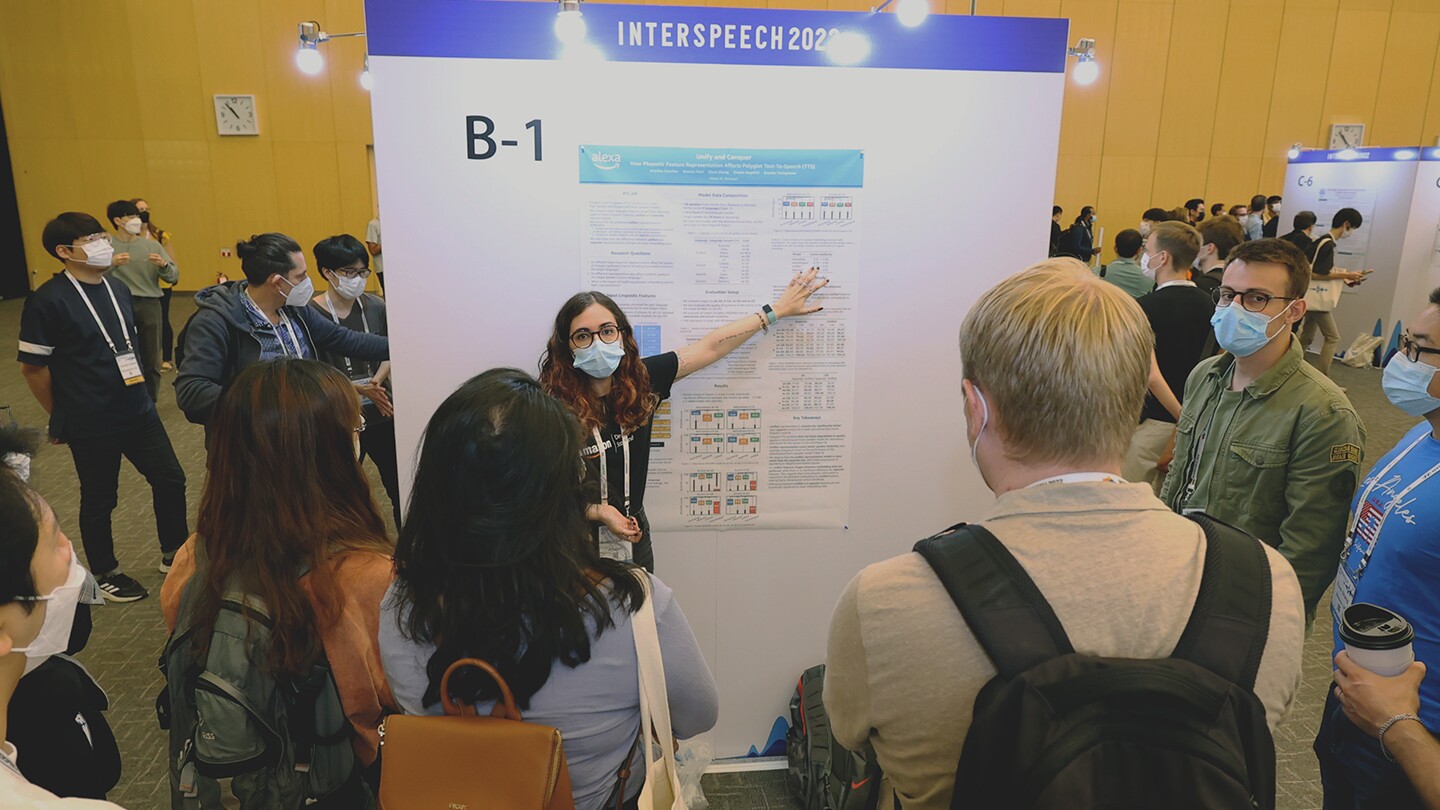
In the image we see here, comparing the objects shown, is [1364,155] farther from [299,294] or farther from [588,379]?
[299,294]

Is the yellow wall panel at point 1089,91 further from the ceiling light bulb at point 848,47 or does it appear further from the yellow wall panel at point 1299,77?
the ceiling light bulb at point 848,47

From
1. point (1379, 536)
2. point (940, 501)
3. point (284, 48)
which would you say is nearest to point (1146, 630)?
point (1379, 536)

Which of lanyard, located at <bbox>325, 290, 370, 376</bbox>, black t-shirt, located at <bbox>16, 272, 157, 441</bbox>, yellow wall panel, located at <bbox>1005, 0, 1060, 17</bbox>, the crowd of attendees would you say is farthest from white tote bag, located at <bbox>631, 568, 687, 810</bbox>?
yellow wall panel, located at <bbox>1005, 0, 1060, 17</bbox>

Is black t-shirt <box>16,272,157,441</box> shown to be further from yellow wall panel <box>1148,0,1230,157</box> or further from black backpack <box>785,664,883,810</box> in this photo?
yellow wall panel <box>1148,0,1230,157</box>

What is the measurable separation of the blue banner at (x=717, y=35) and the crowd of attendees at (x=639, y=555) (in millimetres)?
703

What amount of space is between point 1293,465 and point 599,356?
70.7 inches

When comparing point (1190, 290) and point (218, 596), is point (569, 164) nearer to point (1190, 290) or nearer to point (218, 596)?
point (218, 596)

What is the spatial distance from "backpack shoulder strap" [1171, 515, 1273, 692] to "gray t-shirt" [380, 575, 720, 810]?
69 centimetres

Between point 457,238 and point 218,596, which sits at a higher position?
point 457,238

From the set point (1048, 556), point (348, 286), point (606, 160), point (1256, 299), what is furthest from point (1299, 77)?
point (1048, 556)

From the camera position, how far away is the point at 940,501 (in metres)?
2.71

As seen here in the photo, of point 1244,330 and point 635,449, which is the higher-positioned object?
point 1244,330

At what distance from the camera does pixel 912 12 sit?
2.28m

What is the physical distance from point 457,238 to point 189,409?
1346 mm
